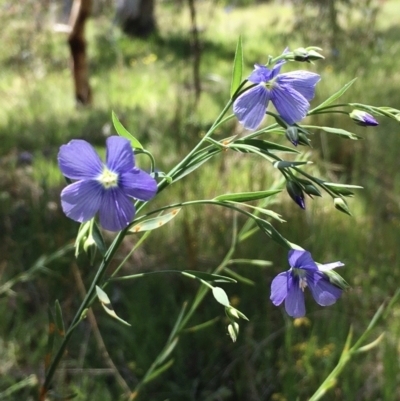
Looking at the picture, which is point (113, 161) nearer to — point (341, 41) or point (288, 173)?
point (288, 173)

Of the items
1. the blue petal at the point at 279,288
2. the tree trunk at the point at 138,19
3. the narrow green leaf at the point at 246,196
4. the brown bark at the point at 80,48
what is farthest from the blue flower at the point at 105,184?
the tree trunk at the point at 138,19

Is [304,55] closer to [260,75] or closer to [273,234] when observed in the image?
[260,75]

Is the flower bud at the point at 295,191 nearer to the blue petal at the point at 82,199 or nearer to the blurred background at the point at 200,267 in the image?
the blue petal at the point at 82,199

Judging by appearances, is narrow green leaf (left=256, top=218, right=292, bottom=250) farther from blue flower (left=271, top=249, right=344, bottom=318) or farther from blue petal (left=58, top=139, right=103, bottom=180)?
blue petal (left=58, top=139, right=103, bottom=180)

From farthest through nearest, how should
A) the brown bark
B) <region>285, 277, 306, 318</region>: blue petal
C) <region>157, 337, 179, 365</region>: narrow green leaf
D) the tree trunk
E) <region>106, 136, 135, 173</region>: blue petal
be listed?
the tree trunk
the brown bark
<region>157, 337, 179, 365</region>: narrow green leaf
<region>285, 277, 306, 318</region>: blue petal
<region>106, 136, 135, 173</region>: blue petal

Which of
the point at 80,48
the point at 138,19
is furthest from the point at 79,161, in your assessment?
the point at 138,19

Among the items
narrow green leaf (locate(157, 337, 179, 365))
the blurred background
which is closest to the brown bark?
the blurred background
